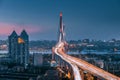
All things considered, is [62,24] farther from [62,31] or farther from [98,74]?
[98,74]

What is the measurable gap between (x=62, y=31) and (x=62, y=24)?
859 mm

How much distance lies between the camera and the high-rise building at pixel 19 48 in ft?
81.3

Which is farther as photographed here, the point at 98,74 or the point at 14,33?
the point at 14,33

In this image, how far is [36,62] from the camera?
23438 mm

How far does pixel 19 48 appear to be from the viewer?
87.1 feet

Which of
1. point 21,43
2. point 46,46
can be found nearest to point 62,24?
point 21,43

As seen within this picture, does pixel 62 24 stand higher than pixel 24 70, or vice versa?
pixel 62 24

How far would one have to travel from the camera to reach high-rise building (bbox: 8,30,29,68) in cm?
2478

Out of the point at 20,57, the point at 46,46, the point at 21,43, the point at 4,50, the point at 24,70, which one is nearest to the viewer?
the point at 24,70

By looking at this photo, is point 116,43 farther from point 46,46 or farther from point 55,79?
point 55,79

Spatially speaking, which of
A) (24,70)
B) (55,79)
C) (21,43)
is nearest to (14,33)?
(21,43)

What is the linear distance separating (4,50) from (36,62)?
10.2 metres

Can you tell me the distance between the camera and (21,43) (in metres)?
27.1

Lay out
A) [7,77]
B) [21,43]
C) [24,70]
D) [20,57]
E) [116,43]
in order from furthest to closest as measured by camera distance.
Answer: [116,43], [21,43], [20,57], [24,70], [7,77]
